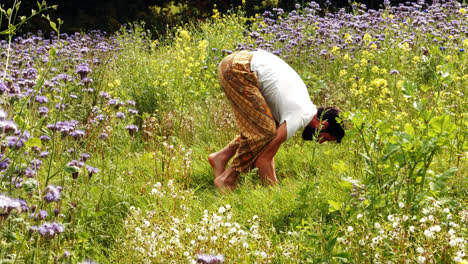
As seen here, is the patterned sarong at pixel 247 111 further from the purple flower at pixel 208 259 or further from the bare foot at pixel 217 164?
the purple flower at pixel 208 259

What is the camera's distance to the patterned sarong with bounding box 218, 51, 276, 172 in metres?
4.24

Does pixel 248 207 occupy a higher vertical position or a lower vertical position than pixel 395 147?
lower

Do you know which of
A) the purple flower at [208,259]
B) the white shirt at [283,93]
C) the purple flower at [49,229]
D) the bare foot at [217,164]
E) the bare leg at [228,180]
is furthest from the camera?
the bare foot at [217,164]

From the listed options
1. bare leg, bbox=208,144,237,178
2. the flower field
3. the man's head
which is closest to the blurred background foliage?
the flower field

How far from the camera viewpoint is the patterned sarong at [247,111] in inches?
167

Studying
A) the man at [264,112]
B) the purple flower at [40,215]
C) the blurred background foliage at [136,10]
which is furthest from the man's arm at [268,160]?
the blurred background foliage at [136,10]

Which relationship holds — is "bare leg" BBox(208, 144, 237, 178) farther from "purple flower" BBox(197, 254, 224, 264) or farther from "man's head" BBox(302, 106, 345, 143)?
"purple flower" BBox(197, 254, 224, 264)

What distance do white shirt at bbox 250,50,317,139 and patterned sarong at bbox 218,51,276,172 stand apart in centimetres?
8

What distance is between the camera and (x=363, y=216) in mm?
Answer: 2543

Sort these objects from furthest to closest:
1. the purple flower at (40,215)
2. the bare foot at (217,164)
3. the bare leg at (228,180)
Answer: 1. the bare foot at (217,164)
2. the bare leg at (228,180)
3. the purple flower at (40,215)

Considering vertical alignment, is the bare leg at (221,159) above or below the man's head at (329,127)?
below

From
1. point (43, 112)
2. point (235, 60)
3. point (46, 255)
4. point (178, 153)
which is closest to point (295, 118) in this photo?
point (235, 60)

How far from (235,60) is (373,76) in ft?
7.42

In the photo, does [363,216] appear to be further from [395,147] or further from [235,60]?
[235,60]
